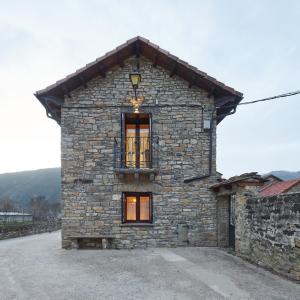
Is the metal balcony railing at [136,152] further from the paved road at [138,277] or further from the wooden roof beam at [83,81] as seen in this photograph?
the paved road at [138,277]

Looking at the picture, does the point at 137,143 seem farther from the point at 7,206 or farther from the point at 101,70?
the point at 7,206

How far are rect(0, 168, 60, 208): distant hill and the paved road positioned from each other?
69544 mm

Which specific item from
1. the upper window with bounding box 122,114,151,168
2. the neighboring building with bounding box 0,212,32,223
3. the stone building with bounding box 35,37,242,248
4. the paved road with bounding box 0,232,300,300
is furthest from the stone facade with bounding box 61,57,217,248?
the neighboring building with bounding box 0,212,32,223

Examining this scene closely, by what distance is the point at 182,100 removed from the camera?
10000 millimetres

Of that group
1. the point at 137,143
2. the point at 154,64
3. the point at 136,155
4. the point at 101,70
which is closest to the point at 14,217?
the point at 136,155

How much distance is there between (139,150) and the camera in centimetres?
1012

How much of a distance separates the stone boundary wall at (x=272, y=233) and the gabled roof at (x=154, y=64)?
3.71 m

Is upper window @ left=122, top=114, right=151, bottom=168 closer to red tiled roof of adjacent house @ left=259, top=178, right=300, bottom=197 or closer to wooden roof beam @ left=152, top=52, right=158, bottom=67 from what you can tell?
wooden roof beam @ left=152, top=52, right=158, bottom=67

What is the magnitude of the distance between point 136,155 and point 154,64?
3.03 m

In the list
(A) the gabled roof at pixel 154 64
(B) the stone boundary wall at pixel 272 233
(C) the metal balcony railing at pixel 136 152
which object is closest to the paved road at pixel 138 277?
(B) the stone boundary wall at pixel 272 233

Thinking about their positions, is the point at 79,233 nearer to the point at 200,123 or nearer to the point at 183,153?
the point at 183,153

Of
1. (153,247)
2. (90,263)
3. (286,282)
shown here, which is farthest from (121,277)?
(153,247)

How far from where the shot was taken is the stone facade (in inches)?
376

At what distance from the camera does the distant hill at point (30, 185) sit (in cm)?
7830
